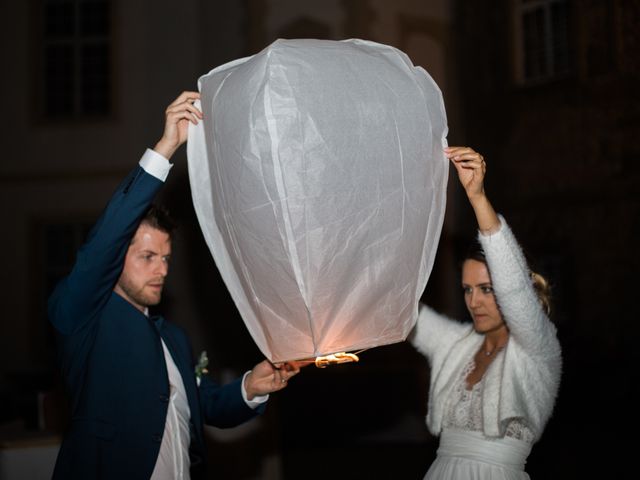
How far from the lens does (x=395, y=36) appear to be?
7496mm

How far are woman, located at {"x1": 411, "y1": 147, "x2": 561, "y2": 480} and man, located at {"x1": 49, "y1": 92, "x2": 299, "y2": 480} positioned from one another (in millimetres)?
491

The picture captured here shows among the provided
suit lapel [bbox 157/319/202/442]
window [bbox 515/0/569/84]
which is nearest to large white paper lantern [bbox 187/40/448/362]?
suit lapel [bbox 157/319/202/442]

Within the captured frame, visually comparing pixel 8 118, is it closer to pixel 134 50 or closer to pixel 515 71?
pixel 134 50

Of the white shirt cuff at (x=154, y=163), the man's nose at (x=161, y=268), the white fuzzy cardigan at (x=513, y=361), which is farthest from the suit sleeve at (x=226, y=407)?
the white shirt cuff at (x=154, y=163)

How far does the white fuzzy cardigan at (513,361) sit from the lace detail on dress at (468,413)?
2 centimetres


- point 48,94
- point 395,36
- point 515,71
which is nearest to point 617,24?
point 515,71

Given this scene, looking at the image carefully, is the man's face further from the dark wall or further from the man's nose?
the dark wall

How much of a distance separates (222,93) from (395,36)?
Result: 6035 mm

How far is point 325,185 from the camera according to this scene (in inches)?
64.9

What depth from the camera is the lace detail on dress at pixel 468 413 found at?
2.15m

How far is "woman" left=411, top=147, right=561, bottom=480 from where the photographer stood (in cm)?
198

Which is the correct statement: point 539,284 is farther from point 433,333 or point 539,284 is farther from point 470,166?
point 470,166

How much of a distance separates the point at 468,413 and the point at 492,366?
0.49 ft

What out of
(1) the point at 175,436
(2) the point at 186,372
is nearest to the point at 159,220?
(2) the point at 186,372
